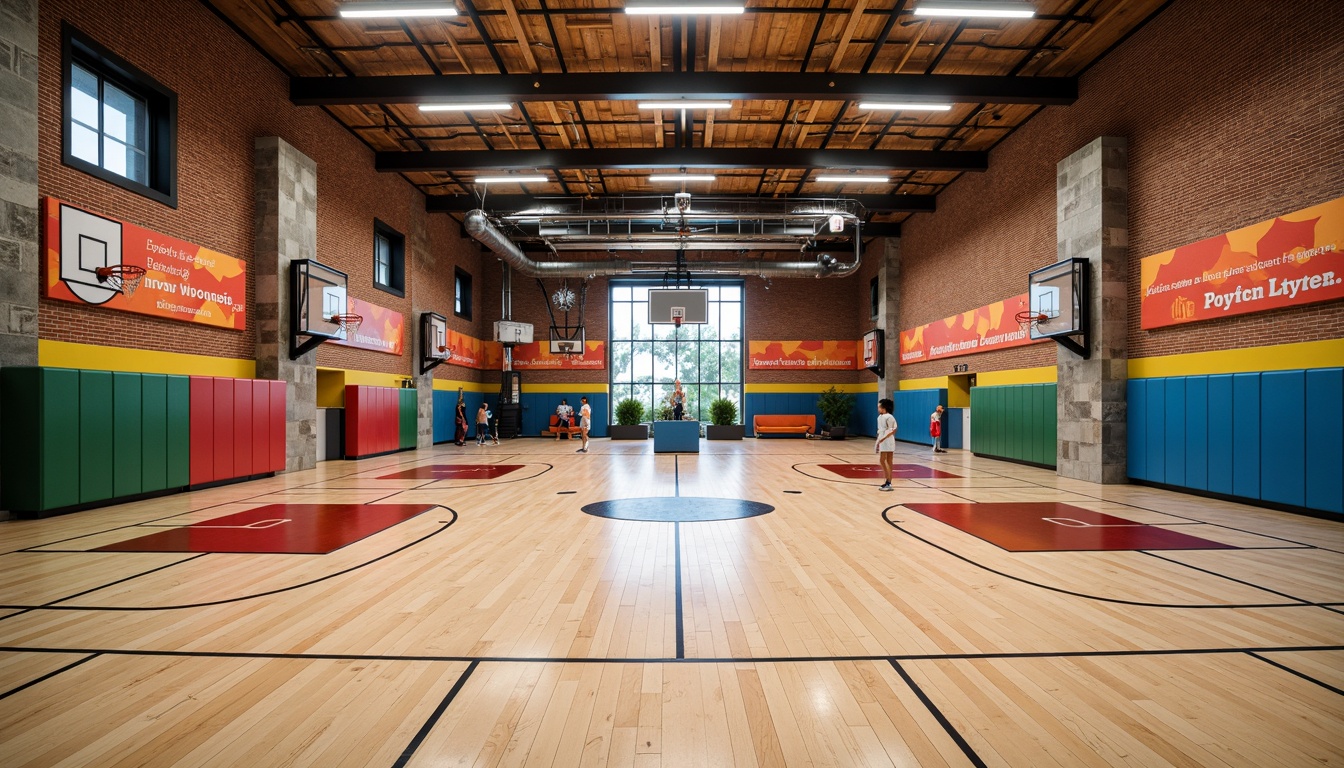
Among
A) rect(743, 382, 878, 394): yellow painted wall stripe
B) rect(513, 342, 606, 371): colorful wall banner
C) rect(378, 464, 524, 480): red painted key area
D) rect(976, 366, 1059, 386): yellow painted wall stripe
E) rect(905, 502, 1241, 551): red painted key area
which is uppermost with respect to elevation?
rect(513, 342, 606, 371): colorful wall banner

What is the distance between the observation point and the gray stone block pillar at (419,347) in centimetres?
1697

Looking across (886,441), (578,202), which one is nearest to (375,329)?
(578,202)

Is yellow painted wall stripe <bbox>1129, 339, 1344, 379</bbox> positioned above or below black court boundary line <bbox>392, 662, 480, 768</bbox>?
above

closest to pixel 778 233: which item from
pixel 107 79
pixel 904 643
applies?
pixel 107 79

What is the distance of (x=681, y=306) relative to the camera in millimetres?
20578

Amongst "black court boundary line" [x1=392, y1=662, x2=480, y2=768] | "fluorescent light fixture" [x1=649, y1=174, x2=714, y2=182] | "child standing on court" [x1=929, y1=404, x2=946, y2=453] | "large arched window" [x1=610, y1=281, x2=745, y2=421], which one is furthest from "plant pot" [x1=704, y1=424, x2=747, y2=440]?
"black court boundary line" [x1=392, y1=662, x2=480, y2=768]

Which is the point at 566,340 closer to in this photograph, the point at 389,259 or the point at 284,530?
the point at 389,259

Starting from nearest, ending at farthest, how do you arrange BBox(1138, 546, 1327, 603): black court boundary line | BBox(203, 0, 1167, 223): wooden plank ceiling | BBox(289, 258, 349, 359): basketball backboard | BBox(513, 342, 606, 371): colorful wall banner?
BBox(1138, 546, 1327, 603): black court boundary line
BBox(203, 0, 1167, 223): wooden plank ceiling
BBox(289, 258, 349, 359): basketball backboard
BBox(513, 342, 606, 371): colorful wall banner

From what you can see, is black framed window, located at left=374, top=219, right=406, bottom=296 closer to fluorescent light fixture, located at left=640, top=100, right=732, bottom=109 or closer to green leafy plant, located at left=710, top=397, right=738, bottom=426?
fluorescent light fixture, located at left=640, top=100, right=732, bottom=109

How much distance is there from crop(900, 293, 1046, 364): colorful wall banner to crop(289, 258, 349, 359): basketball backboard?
45.1ft

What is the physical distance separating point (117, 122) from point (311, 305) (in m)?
3.81

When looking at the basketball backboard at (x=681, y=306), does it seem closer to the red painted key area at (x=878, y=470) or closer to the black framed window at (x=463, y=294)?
the black framed window at (x=463, y=294)

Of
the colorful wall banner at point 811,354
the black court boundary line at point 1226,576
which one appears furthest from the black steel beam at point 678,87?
the colorful wall banner at point 811,354

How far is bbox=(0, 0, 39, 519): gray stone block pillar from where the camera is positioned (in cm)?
657
